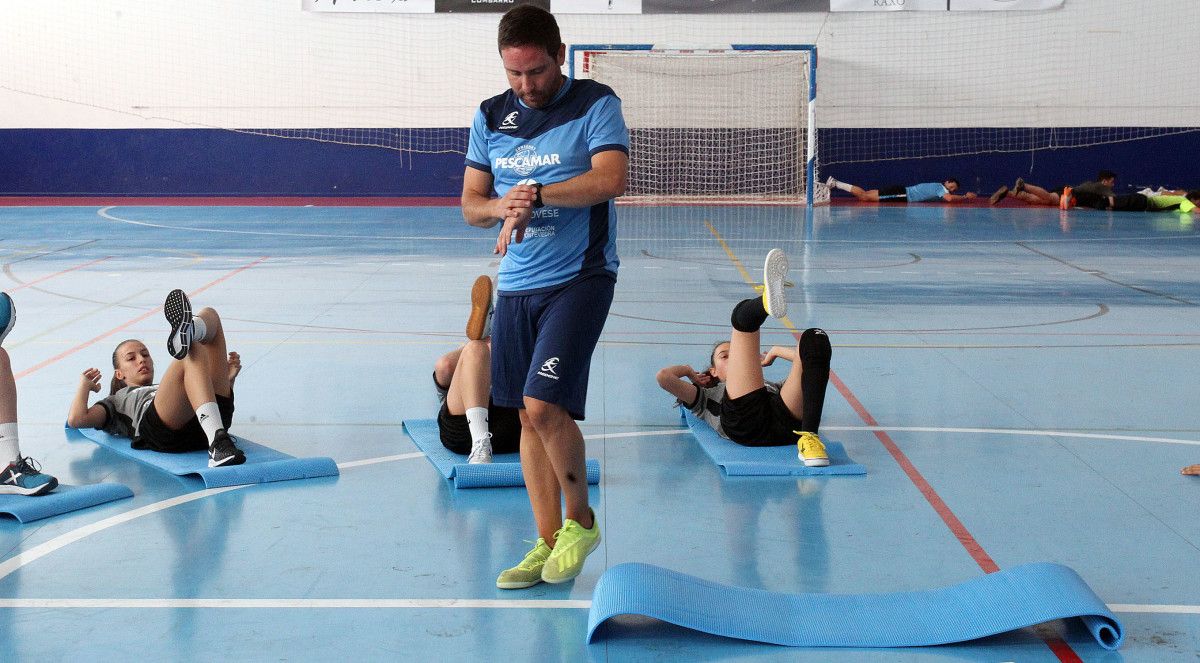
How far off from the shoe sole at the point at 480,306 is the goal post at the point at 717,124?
51.0 feet

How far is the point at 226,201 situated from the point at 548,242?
18.0m

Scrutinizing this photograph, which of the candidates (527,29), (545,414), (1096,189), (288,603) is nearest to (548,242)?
(545,414)

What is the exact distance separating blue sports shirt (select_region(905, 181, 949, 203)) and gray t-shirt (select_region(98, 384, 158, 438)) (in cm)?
1673

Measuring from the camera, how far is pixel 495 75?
20469 millimetres

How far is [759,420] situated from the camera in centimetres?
522

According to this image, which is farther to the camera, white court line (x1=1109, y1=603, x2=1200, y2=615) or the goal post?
the goal post

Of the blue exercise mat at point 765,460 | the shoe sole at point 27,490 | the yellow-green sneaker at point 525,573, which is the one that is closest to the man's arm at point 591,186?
the yellow-green sneaker at point 525,573

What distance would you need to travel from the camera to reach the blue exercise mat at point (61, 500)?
4.25 metres

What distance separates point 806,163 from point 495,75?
18.6 ft

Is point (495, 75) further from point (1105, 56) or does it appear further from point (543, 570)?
point (543, 570)

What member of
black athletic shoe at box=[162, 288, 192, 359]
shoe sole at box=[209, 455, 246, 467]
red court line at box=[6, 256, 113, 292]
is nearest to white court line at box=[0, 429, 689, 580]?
shoe sole at box=[209, 455, 246, 467]

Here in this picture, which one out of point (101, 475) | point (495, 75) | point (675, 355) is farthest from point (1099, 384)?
point (495, 75)

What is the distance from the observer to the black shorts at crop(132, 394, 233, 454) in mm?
5031

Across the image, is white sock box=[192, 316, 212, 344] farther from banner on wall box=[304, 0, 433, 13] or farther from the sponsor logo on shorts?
banner on wall box=[304, 0, 433, 13]
